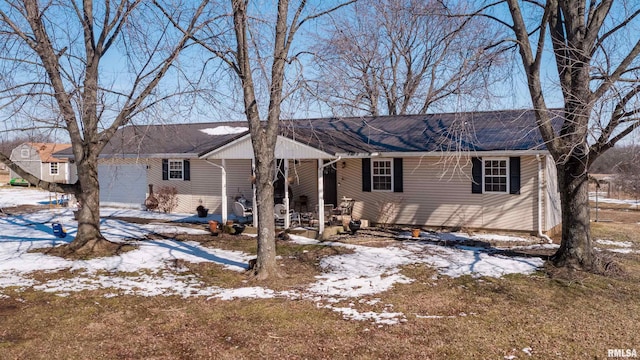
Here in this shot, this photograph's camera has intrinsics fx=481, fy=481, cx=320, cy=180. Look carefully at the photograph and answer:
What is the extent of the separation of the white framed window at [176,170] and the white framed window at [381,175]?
7.95 m

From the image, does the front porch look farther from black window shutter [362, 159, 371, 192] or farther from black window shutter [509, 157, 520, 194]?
black window shutter [509, 157, 520, 194]

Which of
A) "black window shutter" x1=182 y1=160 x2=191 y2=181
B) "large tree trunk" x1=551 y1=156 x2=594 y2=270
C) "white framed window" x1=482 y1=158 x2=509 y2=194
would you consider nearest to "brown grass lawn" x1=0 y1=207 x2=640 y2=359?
"large tree trunk" x1=551 y1=156 x2=594 y2=270

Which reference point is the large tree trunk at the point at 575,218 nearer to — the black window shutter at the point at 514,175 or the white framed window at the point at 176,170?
the black window shutter at the point at 514,175

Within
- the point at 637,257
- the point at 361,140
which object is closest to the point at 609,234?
the point at 637,257

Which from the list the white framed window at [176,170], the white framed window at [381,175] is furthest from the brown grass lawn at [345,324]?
the white framed window at [176,170]

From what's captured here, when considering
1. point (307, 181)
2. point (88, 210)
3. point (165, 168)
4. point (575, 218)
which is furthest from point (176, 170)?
point (575, 218)

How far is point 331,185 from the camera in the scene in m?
16.7

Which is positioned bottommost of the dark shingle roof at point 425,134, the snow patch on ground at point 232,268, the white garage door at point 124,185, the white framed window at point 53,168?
the snow patch on ground at point 232,268

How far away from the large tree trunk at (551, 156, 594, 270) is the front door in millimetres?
8195

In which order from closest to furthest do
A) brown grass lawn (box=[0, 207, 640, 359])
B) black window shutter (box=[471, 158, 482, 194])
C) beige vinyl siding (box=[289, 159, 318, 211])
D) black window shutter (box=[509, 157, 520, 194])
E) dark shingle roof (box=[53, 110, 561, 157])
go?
brown grass lawn (box=[0, 207, 640, 359]) < dark shingle roof (box=[53, 110, 561, 157]) < black window shutter (box=[509, 157, 520, 194]) < black window shutter (box=[471, 158, 482, 194]) < beige vinyl siding (box=[289, 159, 318, 211])

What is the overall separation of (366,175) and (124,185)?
11.2 m

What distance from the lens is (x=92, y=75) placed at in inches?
440

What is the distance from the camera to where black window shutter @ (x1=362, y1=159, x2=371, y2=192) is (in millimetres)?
15836

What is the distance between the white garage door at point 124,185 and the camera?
66.6 ft
